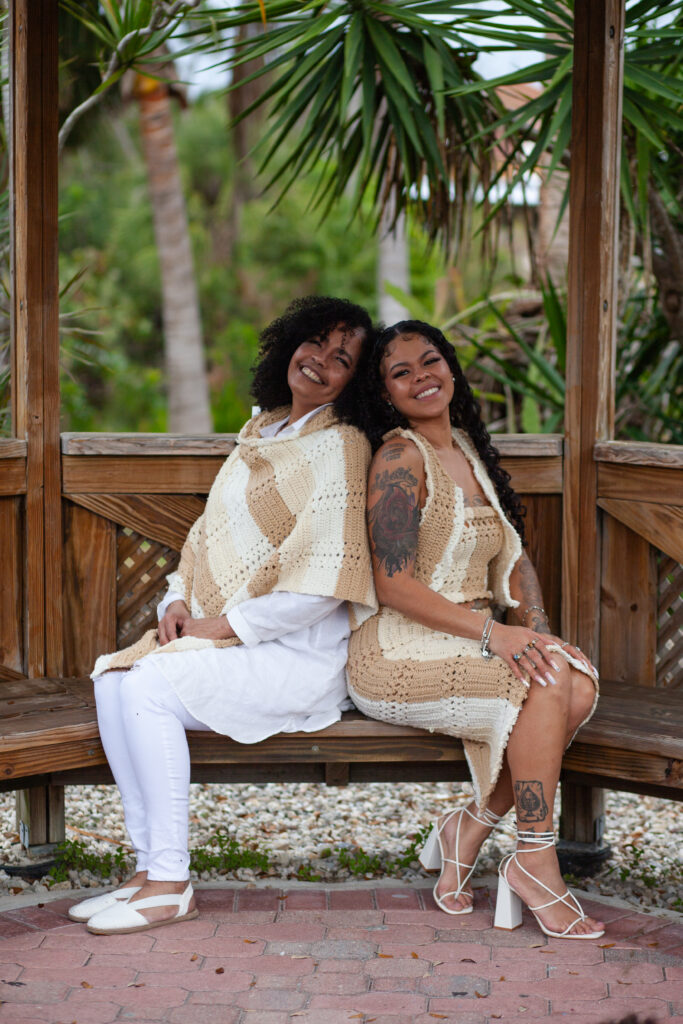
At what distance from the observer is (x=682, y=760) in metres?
3.07

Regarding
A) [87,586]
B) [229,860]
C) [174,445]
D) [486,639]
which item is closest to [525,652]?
[486,639]

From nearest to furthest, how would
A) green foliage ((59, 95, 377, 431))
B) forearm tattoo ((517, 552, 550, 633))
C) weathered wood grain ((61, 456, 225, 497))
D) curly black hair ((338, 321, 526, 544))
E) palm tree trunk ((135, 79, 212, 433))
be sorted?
1. curly black hair ((338, 321, 526, 544))
2. forearm tattoo ((517, 552, 550, 633))
3. weathered wood grain ((61, 456, 225, 497))
4. palm tree trunk ((135, 79, 212, 433))
5. green foliage ((59, 95, 377, 431))

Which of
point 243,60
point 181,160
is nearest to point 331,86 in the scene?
point 243,60

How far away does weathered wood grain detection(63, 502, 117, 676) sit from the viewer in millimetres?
3795

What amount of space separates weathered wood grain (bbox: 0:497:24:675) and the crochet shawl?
1.81ft

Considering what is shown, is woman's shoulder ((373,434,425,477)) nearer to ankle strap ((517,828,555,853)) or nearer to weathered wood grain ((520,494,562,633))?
weathered wood grain ((520,494,562,633))

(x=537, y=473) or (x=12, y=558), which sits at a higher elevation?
(x=537, y=473)

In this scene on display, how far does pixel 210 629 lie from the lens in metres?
3.25

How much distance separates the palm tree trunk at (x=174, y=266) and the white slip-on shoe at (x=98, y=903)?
974cm

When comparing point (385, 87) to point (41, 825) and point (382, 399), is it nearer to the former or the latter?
point (382, 399)

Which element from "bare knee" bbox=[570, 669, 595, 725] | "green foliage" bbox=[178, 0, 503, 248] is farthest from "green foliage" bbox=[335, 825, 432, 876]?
"green foliage" bbox=[178, 0, 503, 248]

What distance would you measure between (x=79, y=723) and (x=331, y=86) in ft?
10.1

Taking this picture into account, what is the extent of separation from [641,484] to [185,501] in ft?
4.82

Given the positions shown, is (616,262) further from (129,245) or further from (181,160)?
(181,160)
